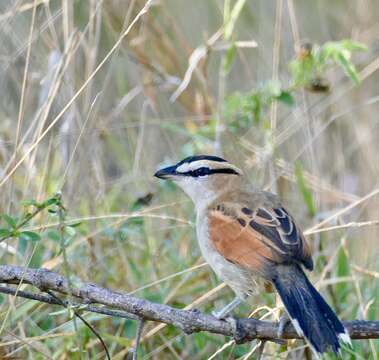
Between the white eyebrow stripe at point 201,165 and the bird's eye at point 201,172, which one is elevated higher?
the white eyebrow stripe at point 201,165

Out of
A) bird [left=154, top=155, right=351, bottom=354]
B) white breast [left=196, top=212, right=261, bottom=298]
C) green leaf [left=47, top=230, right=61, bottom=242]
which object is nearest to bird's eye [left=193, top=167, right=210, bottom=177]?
bird [left=154, top=155, right=351, bottom=354]

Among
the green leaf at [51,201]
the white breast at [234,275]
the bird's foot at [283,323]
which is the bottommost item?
the bird's foot at [283,323]

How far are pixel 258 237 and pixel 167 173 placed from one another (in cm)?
82

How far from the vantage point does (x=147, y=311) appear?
3.60 m

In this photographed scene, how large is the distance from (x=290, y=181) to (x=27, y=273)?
8.78 ft

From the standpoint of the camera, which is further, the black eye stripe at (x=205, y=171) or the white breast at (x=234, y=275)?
the black eye stripe at (x=205, y=171)

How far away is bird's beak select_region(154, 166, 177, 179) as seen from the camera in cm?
473

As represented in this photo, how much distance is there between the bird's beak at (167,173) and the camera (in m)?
4.73

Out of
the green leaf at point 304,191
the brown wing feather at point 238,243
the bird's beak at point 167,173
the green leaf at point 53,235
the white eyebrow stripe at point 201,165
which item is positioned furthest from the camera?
the green leaf at point 304,191

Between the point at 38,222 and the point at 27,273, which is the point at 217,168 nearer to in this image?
the point at 38,222

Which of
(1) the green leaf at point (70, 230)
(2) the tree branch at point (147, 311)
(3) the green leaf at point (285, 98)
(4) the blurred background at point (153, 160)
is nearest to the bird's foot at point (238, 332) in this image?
(2) the tree branch at point (147, 311)

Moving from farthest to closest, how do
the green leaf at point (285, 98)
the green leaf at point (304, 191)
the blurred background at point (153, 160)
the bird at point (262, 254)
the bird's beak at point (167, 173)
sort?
the green leaf at point (304, 191), the green leaf at point (285, 98), the bird's beak at point (167, 173), the blurred background at point (153, 160), the bird at point (262, 254)

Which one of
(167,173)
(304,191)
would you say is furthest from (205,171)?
(304,191)

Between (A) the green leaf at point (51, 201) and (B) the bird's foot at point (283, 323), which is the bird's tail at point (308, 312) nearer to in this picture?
(B) the bird's foot at point (283, 323)
